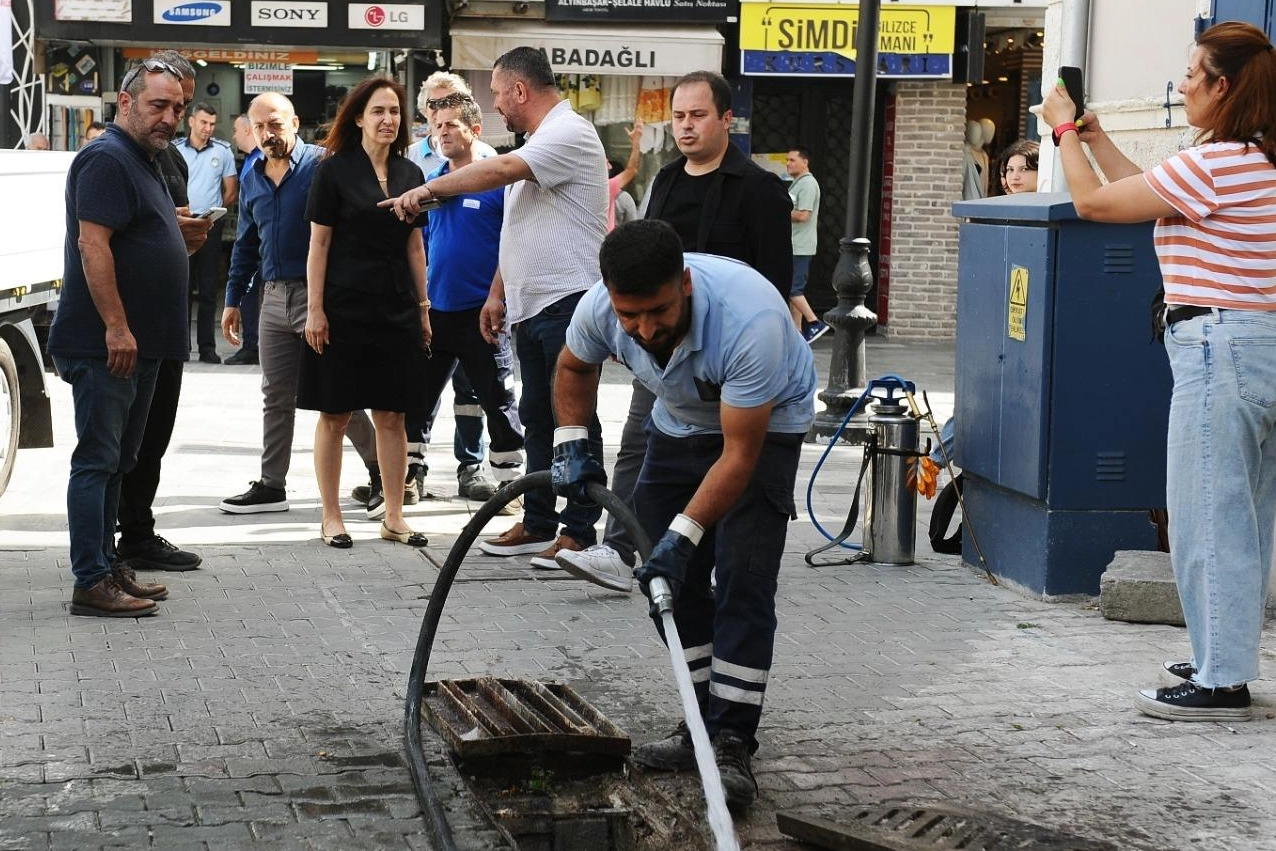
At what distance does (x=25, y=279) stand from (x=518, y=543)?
285cm

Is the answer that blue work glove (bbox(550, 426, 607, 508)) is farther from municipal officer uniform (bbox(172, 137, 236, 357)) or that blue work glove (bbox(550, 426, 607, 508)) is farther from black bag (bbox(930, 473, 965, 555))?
municipal officer uniform (bbox(172, 137, 236, 357))

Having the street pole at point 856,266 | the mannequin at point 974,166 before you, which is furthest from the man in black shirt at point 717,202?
the mannequin at point 974,166

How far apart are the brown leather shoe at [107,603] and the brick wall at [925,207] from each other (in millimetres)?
13385

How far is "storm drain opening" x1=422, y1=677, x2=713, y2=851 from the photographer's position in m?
4.48

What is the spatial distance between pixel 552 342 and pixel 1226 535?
2.94 m

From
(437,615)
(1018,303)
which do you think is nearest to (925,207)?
(1018,303)

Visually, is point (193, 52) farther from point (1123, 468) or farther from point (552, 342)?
point (1123, 468)

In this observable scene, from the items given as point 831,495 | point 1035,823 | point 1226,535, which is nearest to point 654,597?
point 1035,823

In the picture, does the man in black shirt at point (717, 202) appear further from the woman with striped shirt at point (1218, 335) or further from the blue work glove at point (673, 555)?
the blue work glove at point (673, 555)

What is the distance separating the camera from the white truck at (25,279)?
26.9ft

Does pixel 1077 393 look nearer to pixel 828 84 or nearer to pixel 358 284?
pixel 358 284

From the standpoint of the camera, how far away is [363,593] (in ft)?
22.6

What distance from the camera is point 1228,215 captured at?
16.9 feet

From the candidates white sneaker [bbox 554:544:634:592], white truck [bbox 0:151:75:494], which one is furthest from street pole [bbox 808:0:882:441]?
white truck [bbox 0:151:75:494]
